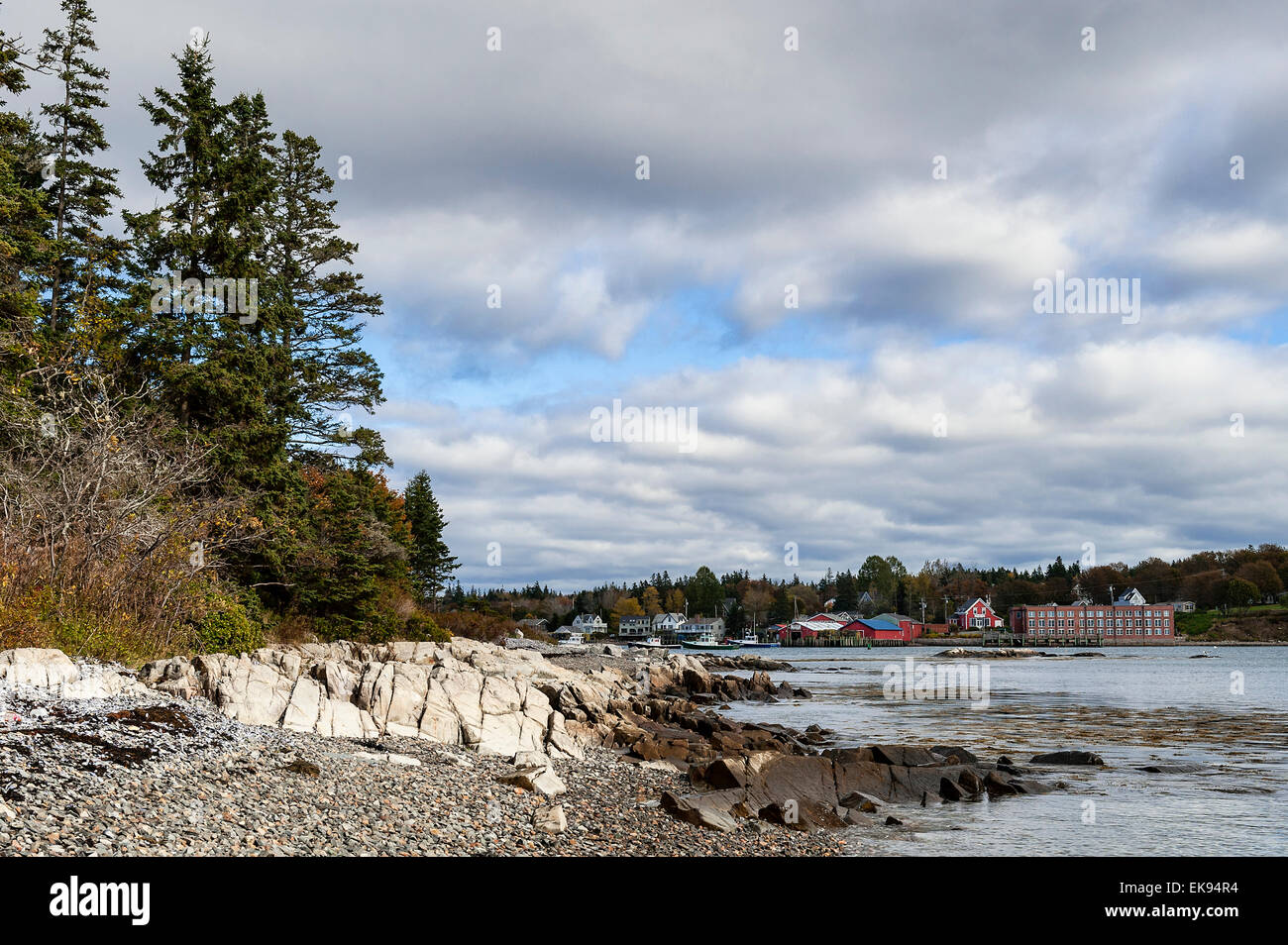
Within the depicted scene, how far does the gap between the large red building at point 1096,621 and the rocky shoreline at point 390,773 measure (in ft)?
512

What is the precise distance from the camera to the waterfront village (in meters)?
156

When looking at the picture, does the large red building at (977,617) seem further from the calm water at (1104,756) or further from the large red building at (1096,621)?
the calm water at (1104,756)

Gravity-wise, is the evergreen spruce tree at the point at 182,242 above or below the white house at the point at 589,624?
above

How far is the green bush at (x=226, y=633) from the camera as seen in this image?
20.4 m

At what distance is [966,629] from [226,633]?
169m

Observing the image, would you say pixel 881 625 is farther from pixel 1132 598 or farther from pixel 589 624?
pixel 589 624

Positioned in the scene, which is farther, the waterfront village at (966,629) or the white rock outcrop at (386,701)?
the waterfront village at (966,629)

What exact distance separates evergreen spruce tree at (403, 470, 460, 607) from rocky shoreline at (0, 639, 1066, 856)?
51668 mm

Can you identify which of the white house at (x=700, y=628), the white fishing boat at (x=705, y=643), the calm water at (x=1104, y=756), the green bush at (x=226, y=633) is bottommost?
the white fishing boat at (x=705, y=643)

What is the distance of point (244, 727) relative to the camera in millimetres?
13266

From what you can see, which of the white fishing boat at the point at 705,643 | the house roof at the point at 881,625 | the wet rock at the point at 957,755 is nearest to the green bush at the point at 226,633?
the wet rock at the point at 957,755
